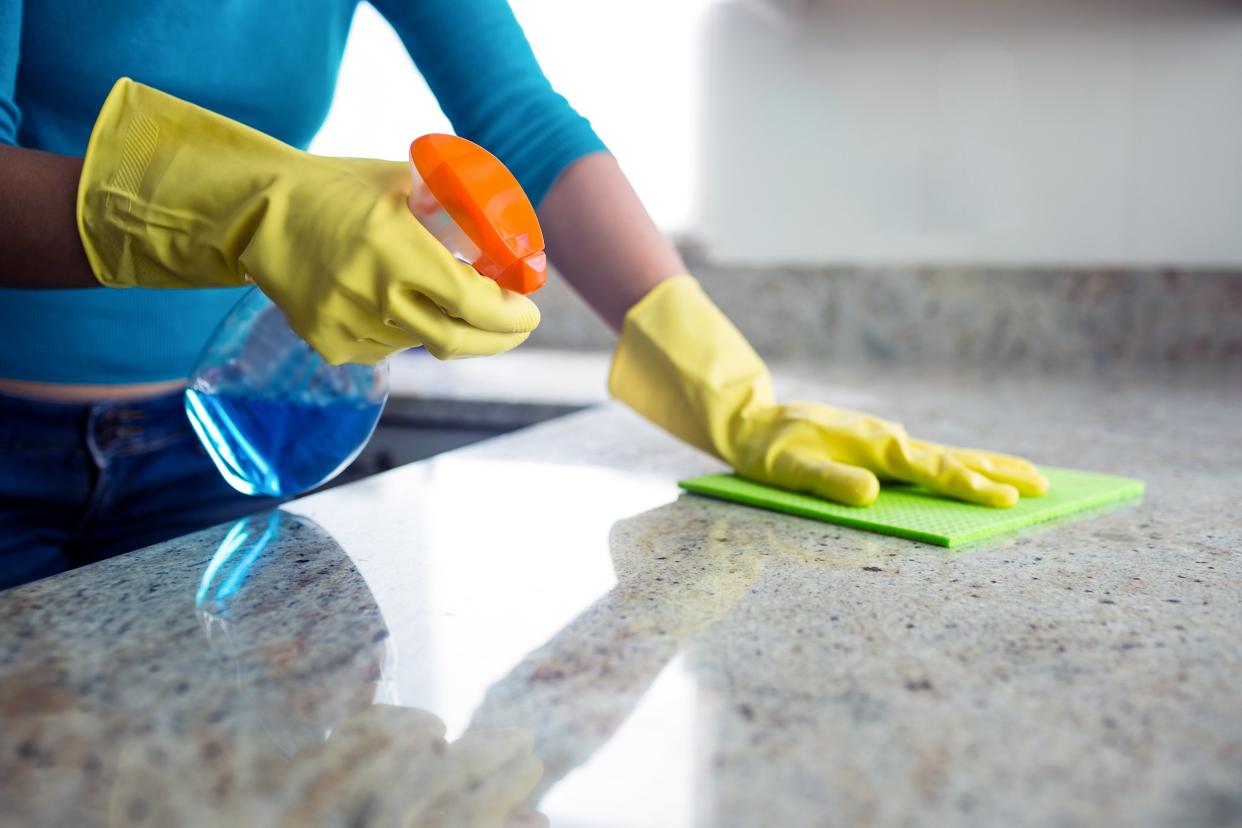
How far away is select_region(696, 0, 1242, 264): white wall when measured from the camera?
6.23 feet

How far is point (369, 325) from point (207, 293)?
49 centimetres

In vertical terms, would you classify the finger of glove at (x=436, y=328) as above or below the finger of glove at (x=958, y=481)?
above

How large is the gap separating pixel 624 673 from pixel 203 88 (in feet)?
2.43

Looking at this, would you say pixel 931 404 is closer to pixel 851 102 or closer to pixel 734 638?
pixel 851 102

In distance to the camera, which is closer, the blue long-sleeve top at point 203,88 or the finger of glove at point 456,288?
the finger of glove at point 456,288

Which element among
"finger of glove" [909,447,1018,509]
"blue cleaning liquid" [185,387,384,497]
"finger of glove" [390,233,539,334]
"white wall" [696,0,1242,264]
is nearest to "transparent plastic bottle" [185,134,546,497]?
"blue cleaning liquid" [185,387,384,497]

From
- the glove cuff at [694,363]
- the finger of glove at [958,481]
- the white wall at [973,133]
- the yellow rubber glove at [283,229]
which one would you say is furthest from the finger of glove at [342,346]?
the white wall at [973,133]

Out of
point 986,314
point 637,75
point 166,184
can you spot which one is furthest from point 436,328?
point 637,75

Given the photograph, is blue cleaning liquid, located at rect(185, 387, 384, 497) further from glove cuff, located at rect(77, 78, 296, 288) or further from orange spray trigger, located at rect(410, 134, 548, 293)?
orange spray trigger, located at rect(410, 134, 548, 293)

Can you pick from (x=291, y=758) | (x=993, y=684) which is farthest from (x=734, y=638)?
(x=291, y=758)

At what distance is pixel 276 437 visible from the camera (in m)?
0.86

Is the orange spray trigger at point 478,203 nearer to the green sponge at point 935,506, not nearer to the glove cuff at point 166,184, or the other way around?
the glove cuff at point 166,184

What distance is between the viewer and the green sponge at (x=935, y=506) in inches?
32.3

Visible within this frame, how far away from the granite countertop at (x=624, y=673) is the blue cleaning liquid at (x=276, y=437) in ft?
0.13
